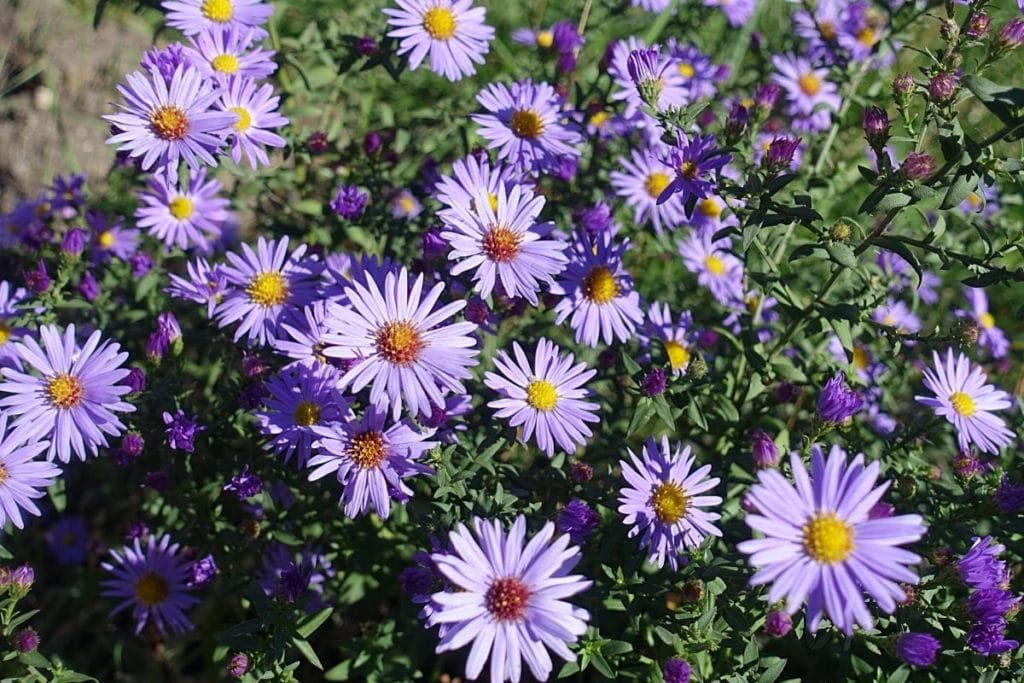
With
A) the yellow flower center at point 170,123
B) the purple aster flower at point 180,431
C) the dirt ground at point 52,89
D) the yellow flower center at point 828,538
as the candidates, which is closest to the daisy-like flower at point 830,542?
the yellow flower center at point 828,538

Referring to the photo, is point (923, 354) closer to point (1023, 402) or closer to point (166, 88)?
Answer: point (1023, 402)

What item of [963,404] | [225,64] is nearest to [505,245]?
[225,64]

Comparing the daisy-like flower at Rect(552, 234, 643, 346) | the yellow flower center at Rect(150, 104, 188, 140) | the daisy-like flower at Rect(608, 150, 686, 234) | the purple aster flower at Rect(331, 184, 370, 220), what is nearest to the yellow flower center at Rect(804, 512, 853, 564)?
the daisy-like flower at Rect(552, 234, 643, 346)

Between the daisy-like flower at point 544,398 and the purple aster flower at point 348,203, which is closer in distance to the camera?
the daisy-like flower at point 544,398

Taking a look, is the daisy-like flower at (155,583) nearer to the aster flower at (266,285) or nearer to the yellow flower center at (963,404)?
the aster flower at (266,285)

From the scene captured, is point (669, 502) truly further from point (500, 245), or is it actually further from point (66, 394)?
point (66, 394)

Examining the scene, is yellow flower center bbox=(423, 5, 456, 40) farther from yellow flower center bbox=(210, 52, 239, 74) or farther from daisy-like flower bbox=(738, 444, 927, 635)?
daisy-like flower bbox=(738, 444, 927, 635)
